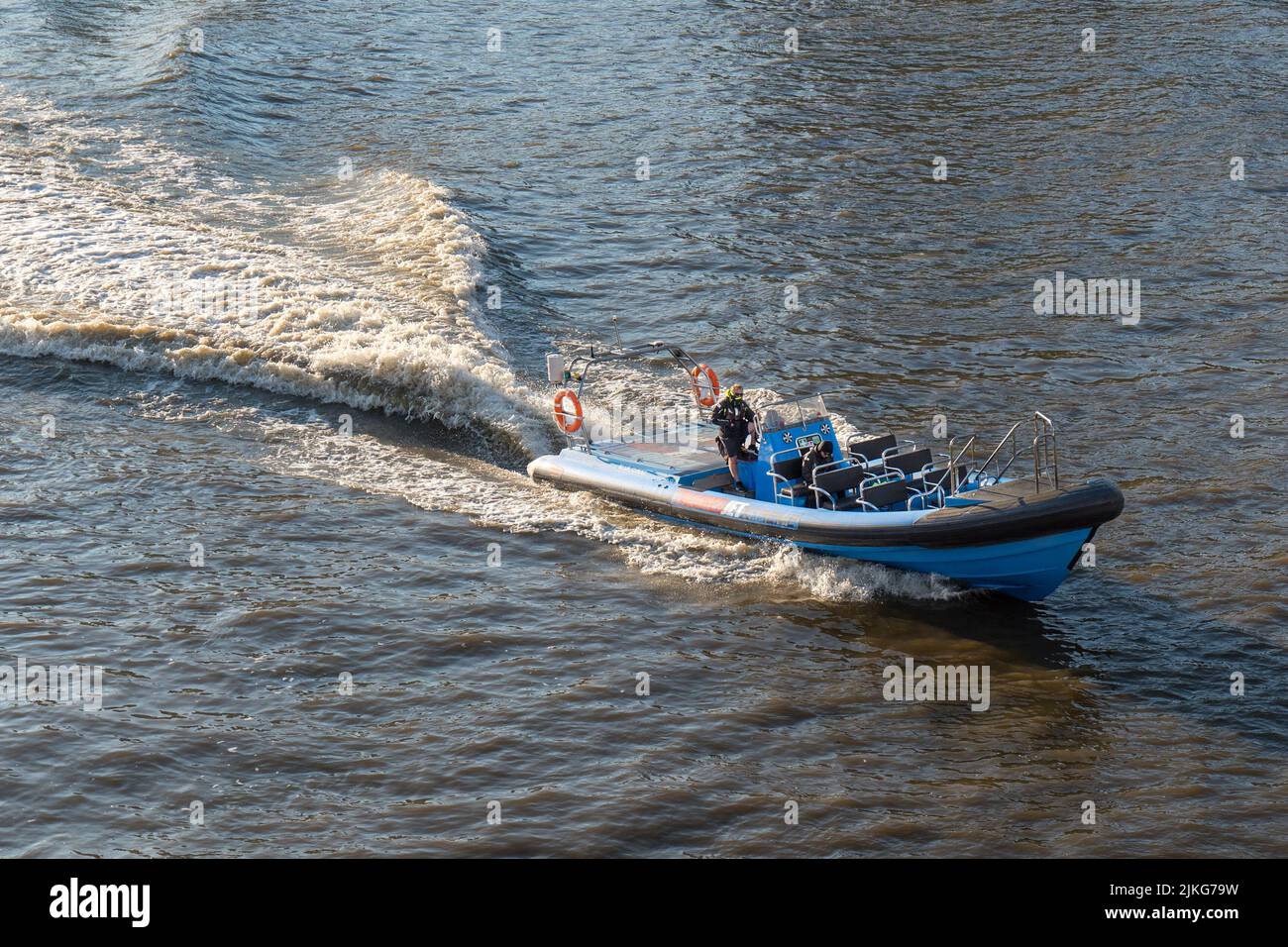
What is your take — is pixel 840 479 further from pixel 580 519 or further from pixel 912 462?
pixel 580 519

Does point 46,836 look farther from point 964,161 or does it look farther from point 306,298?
point 964,161

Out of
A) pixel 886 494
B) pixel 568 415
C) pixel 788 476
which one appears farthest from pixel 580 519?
pixel 886 494

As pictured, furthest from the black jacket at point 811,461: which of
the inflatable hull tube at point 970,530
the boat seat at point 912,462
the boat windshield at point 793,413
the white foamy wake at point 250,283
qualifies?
the white foamy wake at point 250,283

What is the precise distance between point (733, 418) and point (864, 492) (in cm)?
180

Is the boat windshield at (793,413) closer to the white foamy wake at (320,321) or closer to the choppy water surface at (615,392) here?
the white foamy wake at (320,321)

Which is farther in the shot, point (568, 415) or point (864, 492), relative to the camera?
point (568, 415)

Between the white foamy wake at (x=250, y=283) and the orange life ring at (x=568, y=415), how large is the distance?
642mm

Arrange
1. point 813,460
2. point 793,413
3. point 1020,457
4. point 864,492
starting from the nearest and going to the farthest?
point 864,492 < point 813,460 < point 793,413 < point 1020,457

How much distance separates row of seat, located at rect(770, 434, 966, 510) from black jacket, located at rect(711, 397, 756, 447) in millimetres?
594

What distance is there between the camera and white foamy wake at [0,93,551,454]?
17375 mm

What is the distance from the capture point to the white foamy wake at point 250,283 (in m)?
17.4

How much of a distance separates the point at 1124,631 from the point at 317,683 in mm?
7053

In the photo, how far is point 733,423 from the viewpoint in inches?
579

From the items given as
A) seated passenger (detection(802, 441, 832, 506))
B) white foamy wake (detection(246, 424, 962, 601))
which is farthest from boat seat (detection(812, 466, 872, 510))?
white foamy wake (detection(246, 424, 962, 601))
